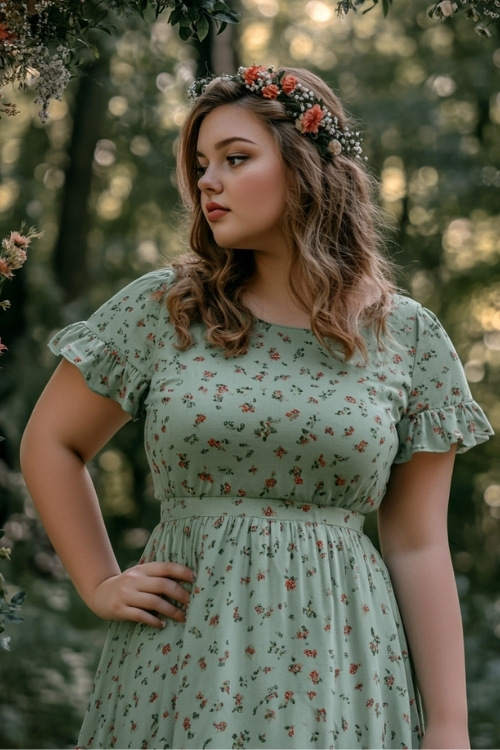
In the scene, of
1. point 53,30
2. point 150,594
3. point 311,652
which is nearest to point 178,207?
point 53,30

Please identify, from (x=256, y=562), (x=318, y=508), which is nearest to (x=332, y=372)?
(x=318, y=508)

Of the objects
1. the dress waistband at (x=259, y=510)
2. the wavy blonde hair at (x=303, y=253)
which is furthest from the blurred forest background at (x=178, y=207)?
the dress waistband at (x=259, y=510)

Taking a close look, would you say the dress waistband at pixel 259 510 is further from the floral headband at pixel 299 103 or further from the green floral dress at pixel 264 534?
the floral headband at pixel 299 103

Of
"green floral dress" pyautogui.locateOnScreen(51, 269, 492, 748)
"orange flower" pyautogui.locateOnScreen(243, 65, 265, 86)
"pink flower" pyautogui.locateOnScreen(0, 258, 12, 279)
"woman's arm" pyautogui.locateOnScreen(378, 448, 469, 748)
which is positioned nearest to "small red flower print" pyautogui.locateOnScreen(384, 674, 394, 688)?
"green floral dress" pyautogui.locateOnScreen(51, 269, 492, 748)

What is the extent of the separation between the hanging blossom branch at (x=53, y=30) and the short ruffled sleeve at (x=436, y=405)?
2.67 ft

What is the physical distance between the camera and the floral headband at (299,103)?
8.11 feet

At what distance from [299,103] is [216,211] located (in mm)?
335

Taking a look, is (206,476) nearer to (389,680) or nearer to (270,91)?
(389,680)

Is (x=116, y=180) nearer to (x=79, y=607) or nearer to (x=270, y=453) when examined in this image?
(x=79, y=607)

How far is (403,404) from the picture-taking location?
2395 millimetres

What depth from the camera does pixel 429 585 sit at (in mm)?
2352

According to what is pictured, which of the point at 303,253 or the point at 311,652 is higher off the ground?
the point at 303,253

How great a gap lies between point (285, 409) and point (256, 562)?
30 centimetres

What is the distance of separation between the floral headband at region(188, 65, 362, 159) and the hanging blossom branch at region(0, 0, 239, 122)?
27 cm
